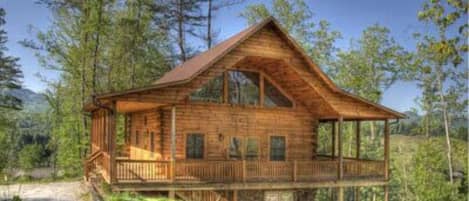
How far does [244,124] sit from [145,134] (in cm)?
426

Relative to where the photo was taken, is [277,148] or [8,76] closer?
[277,148]

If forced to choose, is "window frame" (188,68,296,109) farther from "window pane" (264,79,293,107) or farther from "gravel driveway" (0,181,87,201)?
"gravel driveway" (0,181,87,201)

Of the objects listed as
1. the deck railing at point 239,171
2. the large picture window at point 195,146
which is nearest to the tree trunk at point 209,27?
the large picture window at point 195,146

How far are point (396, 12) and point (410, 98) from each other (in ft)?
24.8

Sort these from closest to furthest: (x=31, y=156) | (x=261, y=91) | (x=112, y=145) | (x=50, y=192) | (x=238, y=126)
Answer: (x=112, y=145) → (x=50, y=192) → (x=238, y=126) → (x=261, y=91) → (x=31, y=156)

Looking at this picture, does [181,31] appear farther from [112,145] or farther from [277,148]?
[112,145]

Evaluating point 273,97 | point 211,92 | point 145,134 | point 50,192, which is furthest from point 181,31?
point 50,192

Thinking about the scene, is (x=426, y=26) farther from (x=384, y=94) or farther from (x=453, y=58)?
(x=453, y=58)

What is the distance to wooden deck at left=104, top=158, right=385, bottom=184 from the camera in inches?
509

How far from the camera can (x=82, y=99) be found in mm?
23781

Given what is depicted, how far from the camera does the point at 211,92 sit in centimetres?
1581

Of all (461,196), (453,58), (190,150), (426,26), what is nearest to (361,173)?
(190,150)

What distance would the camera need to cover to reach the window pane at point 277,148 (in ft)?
55.3

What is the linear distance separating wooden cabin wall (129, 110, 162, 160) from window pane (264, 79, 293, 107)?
165 inches
